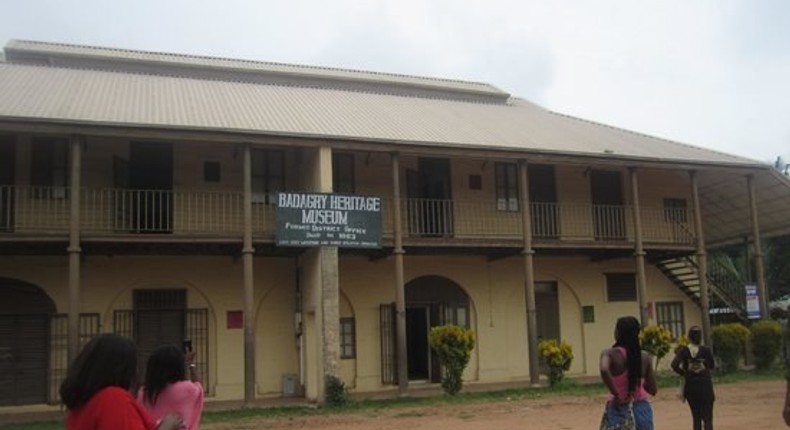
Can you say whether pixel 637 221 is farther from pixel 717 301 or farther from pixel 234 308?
pixel 234 308

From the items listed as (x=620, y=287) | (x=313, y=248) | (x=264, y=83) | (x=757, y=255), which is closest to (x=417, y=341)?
(x=313, y=248)

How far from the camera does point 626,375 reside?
6.09 metres

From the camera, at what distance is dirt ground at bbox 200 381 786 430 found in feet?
39.5

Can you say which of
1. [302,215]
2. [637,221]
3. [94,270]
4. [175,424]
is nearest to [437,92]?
[637,221]

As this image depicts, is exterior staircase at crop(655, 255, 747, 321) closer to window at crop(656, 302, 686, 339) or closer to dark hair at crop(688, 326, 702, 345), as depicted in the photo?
window at crop(656, 302, 686, 339)

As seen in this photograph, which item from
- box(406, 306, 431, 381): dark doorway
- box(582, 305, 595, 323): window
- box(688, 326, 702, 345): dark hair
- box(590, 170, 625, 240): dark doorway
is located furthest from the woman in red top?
box(582, 305, 595, 323): window

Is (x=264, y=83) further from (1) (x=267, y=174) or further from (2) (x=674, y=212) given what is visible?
(2) (x=674, y=212)

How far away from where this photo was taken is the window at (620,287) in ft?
70.4

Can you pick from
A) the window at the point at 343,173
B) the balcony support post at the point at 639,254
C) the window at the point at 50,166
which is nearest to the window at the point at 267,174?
the window at the point at 343,173

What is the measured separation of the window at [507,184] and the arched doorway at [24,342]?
10.6m

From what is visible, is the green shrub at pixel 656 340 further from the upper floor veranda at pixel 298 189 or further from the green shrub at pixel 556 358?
the upper floor veranda at pixel 298 189

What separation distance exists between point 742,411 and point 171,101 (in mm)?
12778

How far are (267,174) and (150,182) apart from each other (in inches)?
99.6

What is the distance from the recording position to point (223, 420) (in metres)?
13.5
